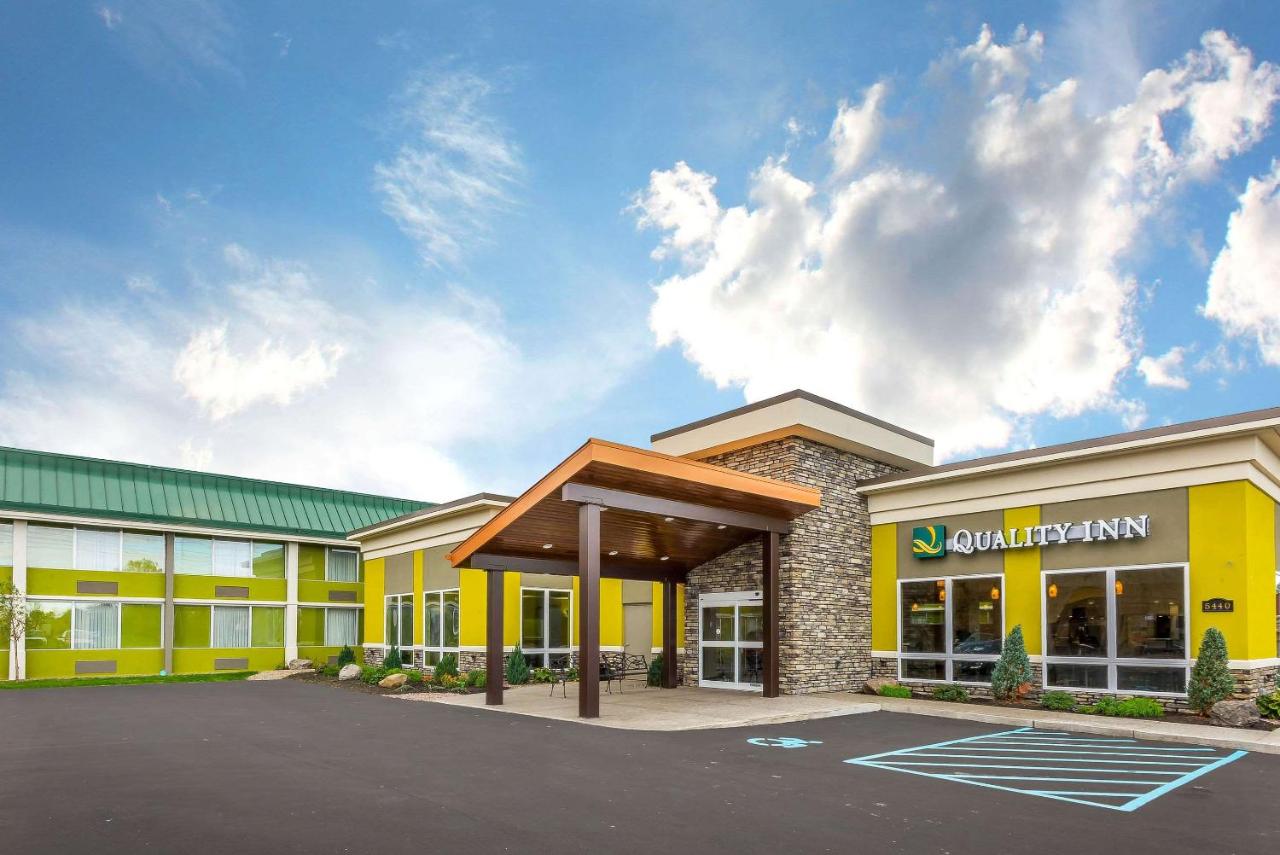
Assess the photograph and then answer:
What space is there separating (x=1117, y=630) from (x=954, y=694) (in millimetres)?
3241

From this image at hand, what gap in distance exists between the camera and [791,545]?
18.1 metres

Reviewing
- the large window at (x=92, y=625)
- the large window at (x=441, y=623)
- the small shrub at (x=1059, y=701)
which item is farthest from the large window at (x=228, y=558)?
the small shrub at (x=1059, y=701)

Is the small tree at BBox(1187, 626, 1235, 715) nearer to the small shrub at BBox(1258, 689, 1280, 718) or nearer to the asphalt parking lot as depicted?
the small shrub at BBox(1258, 689, 1280, 718)

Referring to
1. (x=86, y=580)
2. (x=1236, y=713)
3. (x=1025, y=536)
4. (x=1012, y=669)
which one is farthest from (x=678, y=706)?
(x=86, y=580)

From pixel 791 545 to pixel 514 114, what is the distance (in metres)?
10.8

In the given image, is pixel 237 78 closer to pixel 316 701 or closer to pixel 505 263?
pixel 505 263

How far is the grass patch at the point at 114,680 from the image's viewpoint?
23486 mm

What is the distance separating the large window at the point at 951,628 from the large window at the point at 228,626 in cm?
2137

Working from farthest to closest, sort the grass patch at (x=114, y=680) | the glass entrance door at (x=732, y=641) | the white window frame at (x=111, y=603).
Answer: the white window frame at (x=111, y=603) → the grass patch at (x=114, y=680) → the glass entrance door at (x=732, y=641)

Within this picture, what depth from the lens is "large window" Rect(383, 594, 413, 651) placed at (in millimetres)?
26203

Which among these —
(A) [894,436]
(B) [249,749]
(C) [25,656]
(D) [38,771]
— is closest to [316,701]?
(B) [249,749]

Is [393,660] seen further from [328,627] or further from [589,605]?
[589,605]

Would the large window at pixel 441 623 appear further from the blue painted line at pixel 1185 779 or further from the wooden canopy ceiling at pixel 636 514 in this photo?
the blue painted line at pixel 1185 779

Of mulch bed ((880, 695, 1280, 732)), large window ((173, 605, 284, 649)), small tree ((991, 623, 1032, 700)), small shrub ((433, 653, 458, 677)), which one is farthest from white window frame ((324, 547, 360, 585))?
small tree ((991, 623, 1032, 700))
